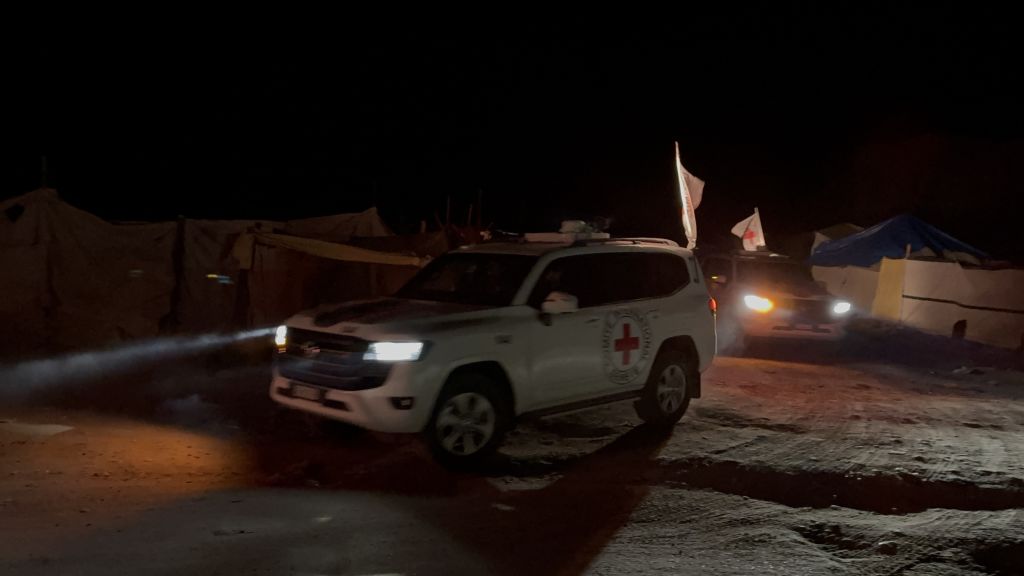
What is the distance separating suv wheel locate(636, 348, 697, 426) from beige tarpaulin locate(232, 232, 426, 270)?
610cm

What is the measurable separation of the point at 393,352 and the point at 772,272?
10047mm

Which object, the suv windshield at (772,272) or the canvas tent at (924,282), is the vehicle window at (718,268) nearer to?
the suv windshield at (772,272)

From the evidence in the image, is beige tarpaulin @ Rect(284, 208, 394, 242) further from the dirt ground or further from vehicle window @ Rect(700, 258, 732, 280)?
vehicle window @ Rect(700, 258, 732, 280)

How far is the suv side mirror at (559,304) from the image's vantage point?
307 inches

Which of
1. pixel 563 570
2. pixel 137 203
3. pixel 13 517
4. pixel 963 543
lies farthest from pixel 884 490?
pixel 137 203

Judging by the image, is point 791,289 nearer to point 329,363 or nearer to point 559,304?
point 559,304

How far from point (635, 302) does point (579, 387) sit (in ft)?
3.86

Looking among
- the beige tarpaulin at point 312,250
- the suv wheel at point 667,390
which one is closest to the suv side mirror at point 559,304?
the suv wheel at point 667,390

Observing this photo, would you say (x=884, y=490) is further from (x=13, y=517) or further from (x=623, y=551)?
(x=13, y=517)

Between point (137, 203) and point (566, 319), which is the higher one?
point (137, 203)

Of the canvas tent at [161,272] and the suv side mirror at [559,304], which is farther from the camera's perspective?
the canvas tent at [161,272]

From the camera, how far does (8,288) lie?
1316 centimetres

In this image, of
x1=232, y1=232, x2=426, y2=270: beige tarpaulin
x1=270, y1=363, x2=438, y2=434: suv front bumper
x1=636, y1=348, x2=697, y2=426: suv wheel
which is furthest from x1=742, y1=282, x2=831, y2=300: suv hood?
x1=270, y1=363, x2=438, y2=434: suv front bumper

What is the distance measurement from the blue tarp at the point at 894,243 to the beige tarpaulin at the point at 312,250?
50.1 feet
